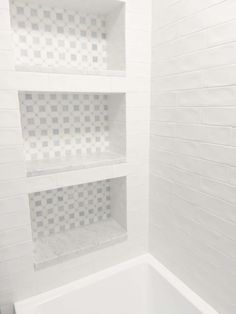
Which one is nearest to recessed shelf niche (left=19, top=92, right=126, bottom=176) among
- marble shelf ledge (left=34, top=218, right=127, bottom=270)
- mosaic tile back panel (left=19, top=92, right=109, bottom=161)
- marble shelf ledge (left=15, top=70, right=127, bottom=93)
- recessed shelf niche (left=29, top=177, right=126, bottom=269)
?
mosaic tile back panel (left=19, top=92, right=109, bottom=161)

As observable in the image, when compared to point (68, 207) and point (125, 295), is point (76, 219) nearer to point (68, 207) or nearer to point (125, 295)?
point (68, 207)

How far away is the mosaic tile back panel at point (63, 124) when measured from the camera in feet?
4.53

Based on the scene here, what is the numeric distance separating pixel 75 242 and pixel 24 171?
0.57 meters

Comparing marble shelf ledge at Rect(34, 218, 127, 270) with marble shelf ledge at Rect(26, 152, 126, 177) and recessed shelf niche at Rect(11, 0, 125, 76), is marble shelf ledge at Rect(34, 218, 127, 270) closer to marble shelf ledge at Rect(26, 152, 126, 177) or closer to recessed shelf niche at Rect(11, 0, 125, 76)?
marble shelf ledge at Rect(26, 152, 126, 177)

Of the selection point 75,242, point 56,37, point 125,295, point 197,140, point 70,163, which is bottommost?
point 125,295

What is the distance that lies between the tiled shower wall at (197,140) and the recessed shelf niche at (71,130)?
25cm

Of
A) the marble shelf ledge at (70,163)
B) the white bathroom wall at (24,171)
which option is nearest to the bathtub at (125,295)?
the white bathroom wall at (24,171)

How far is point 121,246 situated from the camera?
1582mm

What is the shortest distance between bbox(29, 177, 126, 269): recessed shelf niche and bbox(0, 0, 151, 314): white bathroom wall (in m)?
0.07

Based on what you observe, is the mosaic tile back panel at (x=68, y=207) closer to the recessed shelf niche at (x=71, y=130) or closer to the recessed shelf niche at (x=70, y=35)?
the recessed shelf niche at (x=71, y=130)

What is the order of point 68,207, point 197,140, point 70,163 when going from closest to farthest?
1. point 197,140
2. point 70,163
3. point 68,207

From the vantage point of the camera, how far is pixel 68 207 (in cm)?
158

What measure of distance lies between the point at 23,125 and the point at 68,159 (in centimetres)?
31

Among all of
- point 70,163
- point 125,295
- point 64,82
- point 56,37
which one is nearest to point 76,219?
point 70,163
